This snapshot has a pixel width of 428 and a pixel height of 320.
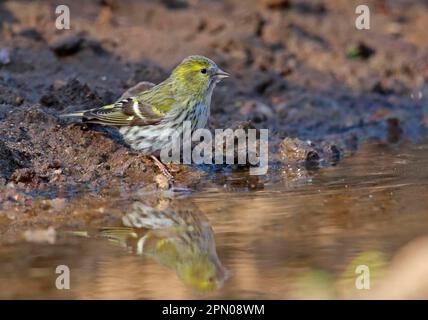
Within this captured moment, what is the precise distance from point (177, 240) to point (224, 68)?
5253 millimetres

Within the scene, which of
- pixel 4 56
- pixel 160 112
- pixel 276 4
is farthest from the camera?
pixel 276 4

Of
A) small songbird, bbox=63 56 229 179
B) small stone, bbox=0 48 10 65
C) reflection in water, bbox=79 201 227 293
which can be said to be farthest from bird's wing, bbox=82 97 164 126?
small stone, bbox=0 48 10 65

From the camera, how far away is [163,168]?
816 cm

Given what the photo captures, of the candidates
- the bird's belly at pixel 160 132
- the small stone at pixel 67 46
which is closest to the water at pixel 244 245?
the bird's belly at pixel 160 132

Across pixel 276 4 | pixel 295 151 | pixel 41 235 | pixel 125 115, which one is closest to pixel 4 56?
pixel 125 115

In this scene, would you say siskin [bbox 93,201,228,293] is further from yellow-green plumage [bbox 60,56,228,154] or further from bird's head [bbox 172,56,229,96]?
bird's head [bbox 172,56,229,96]

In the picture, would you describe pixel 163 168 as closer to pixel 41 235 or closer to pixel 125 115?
pixel 125 115

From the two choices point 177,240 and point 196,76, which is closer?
point 177,240

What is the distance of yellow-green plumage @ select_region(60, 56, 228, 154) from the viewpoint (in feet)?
27.0

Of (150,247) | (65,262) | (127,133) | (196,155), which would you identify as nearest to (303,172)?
(196,155)

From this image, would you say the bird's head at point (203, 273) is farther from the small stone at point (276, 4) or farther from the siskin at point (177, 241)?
the small stone at point (276, 4)

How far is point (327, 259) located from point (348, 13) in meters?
7.53

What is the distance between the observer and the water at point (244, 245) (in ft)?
17.3

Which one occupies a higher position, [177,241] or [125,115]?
[125,115]
